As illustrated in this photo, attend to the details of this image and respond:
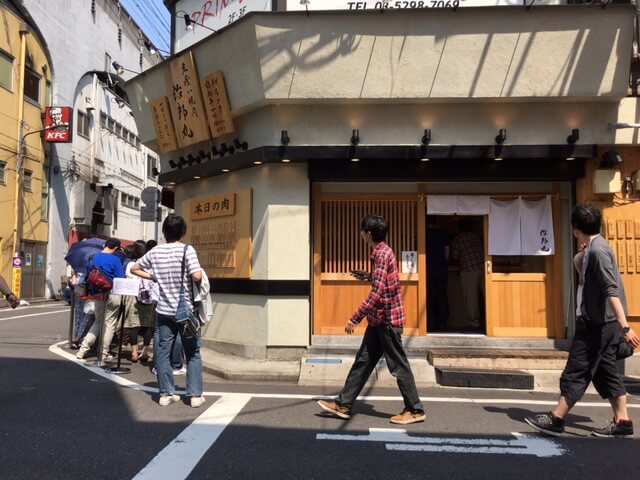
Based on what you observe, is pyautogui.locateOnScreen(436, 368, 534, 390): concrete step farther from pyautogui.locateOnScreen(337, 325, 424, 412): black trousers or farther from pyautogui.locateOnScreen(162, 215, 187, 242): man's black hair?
pyautogui.locateOnScreen(162, 215, 187, 242): man's black hair

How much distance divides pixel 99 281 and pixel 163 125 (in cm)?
348

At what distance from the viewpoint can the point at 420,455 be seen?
4102mm

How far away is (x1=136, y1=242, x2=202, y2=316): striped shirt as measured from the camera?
17.7ft

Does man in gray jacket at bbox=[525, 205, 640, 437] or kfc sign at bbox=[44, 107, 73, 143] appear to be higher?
kfc sign at bbox=[44, 107, 73, 143]

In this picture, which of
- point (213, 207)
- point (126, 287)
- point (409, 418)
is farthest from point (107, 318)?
point (409, 418)

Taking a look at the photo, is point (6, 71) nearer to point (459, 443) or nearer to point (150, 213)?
point (150, 213)

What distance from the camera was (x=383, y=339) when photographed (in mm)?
4980

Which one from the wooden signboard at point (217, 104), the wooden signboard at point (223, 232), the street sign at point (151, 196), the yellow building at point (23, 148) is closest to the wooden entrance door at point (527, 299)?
the wooden signboard at point (223, 232)

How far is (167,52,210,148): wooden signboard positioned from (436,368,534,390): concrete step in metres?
5.41

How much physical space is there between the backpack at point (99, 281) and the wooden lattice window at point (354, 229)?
10.6 feet

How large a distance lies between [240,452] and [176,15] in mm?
8896

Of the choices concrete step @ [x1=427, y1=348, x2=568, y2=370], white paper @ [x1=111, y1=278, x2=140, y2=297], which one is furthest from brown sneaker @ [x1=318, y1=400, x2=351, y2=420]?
white paper @ [x1=111, y1=278, x2=140, y2=297]

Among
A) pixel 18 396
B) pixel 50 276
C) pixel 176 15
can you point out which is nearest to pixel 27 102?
pixel 50 276

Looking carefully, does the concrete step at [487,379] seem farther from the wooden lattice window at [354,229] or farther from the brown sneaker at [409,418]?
the wooden lattice window at [354,229]
